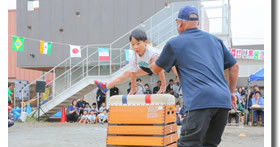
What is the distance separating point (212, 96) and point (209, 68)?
0.24m

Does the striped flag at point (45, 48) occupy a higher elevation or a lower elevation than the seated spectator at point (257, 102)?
higher

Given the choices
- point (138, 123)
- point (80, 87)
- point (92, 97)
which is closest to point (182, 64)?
point (138, 123)

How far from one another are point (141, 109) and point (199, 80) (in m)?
1.52

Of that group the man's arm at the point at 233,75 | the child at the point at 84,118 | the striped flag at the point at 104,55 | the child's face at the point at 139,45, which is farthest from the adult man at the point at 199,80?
the striped flag at the point at 104,55

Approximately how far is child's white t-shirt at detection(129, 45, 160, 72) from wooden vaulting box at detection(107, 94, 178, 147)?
2.49 feet

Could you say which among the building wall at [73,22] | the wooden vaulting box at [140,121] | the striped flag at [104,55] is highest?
the building wall at [73,22]

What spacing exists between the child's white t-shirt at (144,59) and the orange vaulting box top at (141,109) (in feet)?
2.49

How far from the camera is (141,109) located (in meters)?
3.85

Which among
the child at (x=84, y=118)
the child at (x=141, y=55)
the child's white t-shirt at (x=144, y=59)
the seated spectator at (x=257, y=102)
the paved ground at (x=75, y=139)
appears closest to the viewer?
the child at (x=141, y=55)

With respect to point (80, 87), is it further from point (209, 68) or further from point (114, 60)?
point (209, 68)

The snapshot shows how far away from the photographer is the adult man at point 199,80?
7.88ft

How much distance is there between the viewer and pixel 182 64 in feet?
8.41

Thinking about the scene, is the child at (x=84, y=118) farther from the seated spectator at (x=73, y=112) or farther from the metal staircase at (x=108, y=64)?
the metal staircase at (x=108, y=64)

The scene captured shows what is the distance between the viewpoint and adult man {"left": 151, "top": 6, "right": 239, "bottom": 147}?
7.88 ft
